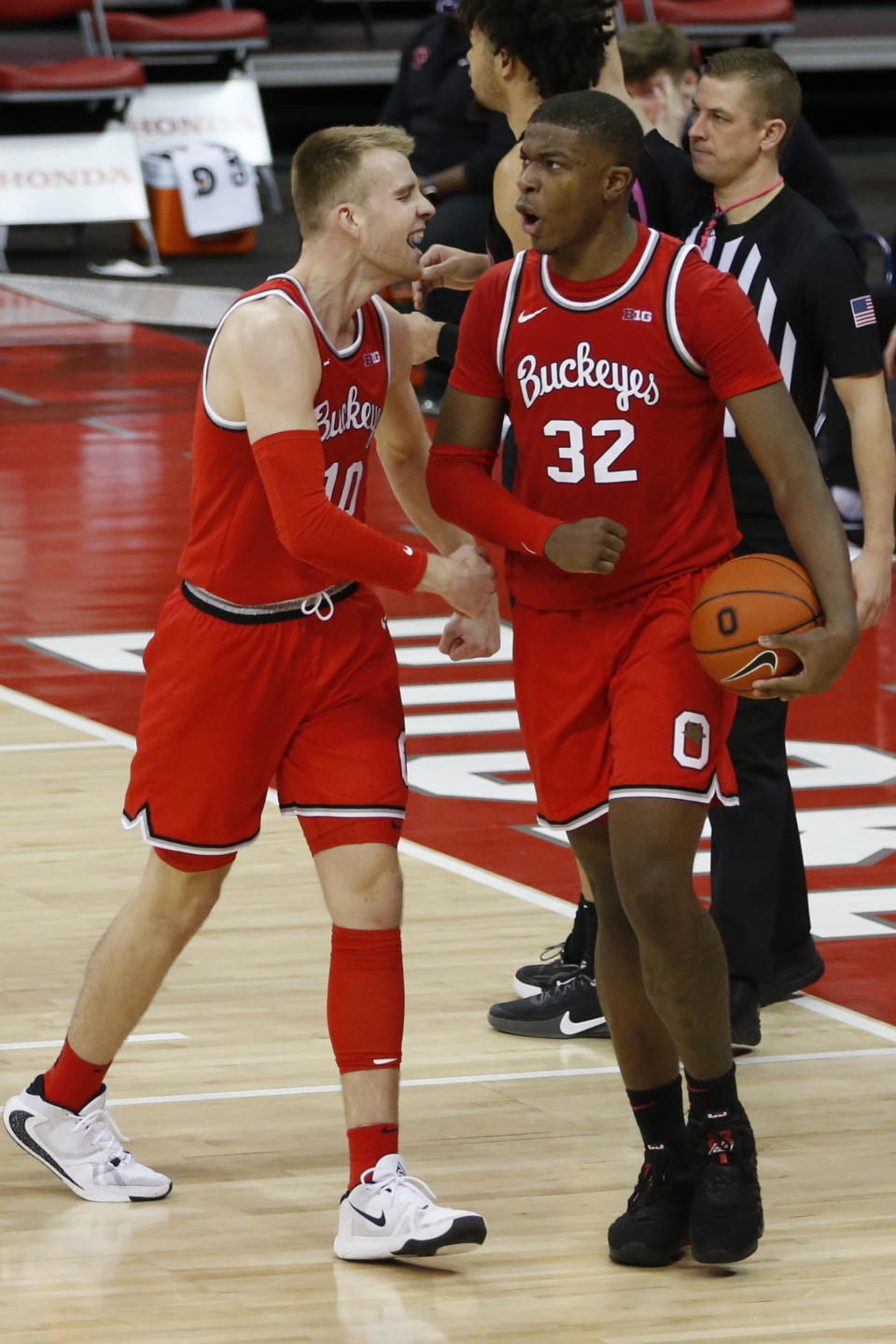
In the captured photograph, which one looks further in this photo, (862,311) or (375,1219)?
(862,311)

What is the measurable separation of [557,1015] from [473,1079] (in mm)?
305

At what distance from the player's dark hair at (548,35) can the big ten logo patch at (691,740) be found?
1.25 metres

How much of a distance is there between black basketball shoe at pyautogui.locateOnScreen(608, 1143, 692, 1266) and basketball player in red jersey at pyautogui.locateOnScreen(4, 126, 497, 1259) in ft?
0.72

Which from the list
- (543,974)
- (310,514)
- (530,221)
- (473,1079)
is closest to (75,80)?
(543,974)

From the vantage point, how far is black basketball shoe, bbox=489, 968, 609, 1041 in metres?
4.62

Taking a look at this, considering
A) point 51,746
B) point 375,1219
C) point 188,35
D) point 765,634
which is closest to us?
point 765,634

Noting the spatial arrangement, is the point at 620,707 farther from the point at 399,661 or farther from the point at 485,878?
the point at 399,661

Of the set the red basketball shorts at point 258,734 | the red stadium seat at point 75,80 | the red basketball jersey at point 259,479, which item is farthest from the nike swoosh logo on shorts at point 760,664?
the red stadium seat at point 75,80

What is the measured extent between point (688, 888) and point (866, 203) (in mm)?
14600

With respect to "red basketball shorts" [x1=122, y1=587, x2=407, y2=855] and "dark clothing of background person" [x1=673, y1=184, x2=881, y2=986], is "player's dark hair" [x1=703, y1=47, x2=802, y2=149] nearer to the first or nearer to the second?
"dark clothing of background person" [x1=673, y1=184, x2=881, y2=986]

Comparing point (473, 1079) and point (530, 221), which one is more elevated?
point (530, 221)

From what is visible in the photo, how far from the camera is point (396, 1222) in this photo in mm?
3531

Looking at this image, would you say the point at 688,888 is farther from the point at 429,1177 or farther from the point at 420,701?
the point at 420,701

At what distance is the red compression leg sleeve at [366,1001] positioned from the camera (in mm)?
3627
